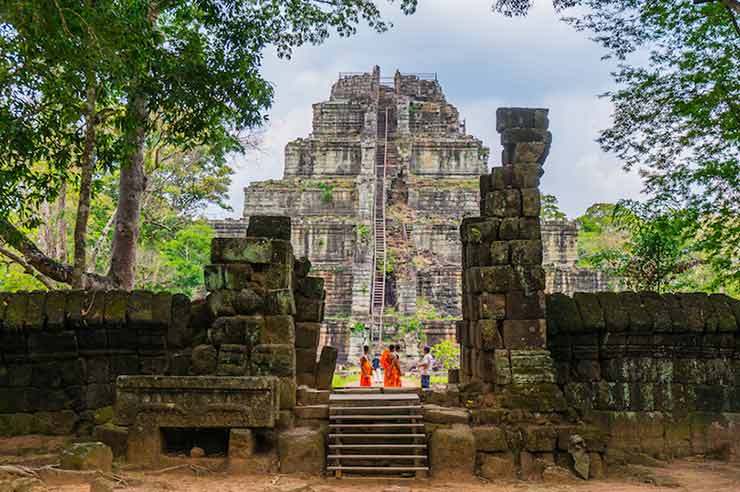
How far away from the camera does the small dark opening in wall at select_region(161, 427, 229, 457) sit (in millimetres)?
7176

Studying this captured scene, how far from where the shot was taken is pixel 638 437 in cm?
801

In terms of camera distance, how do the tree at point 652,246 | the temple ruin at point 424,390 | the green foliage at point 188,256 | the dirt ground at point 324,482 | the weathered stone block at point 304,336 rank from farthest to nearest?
1. the green foliage at point 188,256
2. the tree at point 652,246
3. the weathered stone block at point 304,336
4. the temple ruin at point 424,390
5. the dirt ground at point 324,482

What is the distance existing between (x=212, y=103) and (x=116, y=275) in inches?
116

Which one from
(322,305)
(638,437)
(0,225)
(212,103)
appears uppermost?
(212,103)

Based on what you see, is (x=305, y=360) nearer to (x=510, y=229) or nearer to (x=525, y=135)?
(x=510, y=229)

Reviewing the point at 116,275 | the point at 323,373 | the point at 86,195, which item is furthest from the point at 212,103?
the point at 323,373

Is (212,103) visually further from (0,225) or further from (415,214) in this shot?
(415,214)

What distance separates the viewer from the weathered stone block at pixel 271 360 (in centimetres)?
736

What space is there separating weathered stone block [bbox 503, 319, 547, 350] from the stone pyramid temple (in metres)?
16.0

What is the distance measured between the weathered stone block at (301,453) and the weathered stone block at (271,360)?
657 millimetres

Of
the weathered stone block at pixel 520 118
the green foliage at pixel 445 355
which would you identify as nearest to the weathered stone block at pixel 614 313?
the weathered stone block at pixel 520 118

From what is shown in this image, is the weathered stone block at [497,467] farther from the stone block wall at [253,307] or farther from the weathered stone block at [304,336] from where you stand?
the weathered stone block at [304,336]

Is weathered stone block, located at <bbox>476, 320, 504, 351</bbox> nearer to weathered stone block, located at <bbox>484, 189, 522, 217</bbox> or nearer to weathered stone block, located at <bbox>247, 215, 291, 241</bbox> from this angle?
weathered stone block, located at <bbox>484, 189, 522, 217</bbox>

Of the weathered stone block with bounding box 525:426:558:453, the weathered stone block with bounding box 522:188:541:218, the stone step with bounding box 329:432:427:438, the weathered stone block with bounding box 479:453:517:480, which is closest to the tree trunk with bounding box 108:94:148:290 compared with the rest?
the stone step with bounding box 329:432:427:438
